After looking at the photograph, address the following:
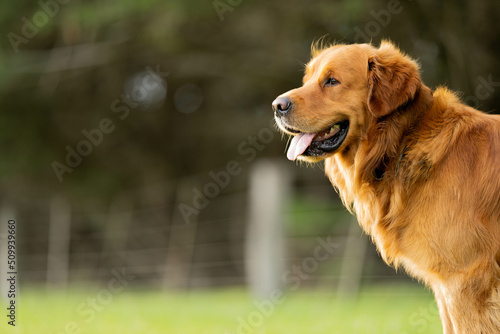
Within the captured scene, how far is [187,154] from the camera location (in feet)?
55.6

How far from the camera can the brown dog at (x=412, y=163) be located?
3320 millimetres

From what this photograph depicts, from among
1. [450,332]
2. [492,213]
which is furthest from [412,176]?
[450,332]

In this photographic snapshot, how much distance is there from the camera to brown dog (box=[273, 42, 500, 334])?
3320 millimetres

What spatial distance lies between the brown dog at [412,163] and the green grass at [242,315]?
167 cm

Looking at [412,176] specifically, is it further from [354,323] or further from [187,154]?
[187,154]

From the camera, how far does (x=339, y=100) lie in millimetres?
3955

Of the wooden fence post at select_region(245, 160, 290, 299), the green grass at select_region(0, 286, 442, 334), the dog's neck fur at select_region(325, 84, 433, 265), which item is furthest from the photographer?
the wooden fence post at select_region(245, 160, 290, 299)

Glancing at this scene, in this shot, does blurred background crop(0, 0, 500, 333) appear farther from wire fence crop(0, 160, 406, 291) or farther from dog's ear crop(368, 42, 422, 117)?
dog's ear crop(368, 42, 422, 117)

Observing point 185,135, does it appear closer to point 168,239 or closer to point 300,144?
point 168,239

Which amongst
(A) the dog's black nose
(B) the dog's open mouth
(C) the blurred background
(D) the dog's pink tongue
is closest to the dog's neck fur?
(B) the dog's open mouth

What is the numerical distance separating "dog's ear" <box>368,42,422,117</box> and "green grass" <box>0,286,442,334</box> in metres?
2.24

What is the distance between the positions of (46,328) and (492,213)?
455cm

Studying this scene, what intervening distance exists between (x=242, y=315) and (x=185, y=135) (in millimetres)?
9754

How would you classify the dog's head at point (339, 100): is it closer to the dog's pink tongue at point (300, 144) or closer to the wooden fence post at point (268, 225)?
the dog's pink tongue at point (300, 144)
